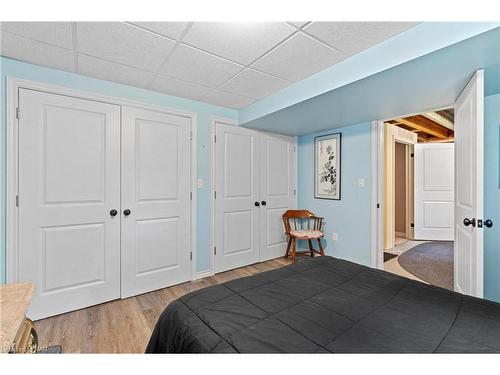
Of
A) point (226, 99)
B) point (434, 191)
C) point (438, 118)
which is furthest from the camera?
point (434, 191)

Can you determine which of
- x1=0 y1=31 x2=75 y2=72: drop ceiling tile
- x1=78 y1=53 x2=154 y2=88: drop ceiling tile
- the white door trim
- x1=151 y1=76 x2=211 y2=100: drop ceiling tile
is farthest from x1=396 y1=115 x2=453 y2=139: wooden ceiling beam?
x1=0 y1=31 x2=75 y2=72: drop ceiling tile

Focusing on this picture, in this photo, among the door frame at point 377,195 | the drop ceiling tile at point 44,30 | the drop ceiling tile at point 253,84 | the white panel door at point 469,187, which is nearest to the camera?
the drop ceiling tile at point 44,30

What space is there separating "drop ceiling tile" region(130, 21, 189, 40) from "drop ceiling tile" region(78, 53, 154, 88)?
0.64 meters

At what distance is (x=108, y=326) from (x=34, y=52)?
2231mm

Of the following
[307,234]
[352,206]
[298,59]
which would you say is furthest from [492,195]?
[298,59]

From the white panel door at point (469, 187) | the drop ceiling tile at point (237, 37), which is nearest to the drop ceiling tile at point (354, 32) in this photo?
the drop ceiling tile at point (237, 37)

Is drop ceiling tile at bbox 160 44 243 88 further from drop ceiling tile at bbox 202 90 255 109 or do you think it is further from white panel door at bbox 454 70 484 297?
white panel door at bbox 454 70 484 297

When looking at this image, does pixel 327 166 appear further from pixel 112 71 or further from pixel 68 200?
pixel 68 200

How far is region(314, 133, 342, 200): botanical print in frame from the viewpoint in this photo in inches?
135

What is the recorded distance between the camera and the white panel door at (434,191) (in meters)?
4.66

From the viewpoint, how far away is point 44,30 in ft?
5.04

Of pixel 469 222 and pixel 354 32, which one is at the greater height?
pixel 354 32

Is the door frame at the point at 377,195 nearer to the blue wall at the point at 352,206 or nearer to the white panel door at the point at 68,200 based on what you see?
the blue wall at the point at 352,206

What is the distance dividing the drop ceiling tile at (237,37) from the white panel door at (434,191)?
457cm
